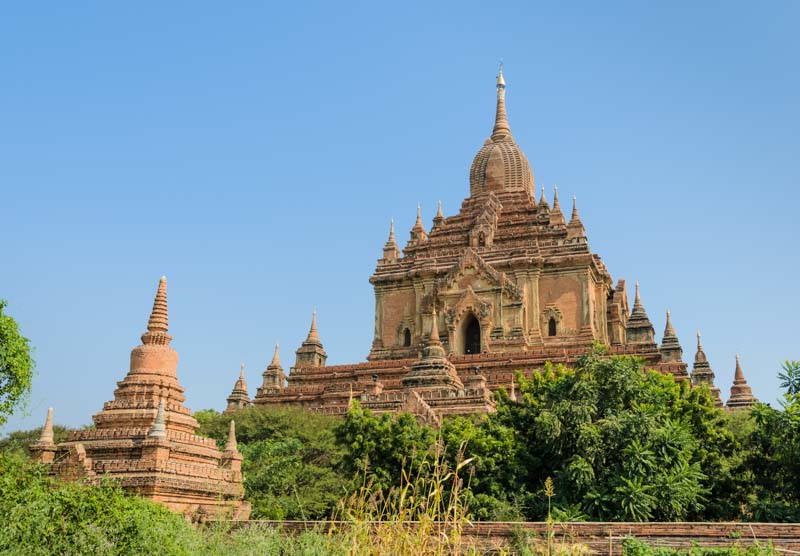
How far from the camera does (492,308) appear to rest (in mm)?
44875

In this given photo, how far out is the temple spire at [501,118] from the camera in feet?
184

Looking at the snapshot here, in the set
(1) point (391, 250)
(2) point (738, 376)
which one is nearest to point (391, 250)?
(1) point (391, 250)

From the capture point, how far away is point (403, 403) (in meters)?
30.9

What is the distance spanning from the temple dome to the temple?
30.9 m

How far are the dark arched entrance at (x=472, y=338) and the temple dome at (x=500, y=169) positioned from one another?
1041 centimetres

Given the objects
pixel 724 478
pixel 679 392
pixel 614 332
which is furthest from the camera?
pixel 614 332

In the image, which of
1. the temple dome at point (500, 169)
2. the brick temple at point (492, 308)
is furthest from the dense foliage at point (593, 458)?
the temple dome at point (500, 169)

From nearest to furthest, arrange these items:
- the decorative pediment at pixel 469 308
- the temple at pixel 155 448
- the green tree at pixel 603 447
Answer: the green tree at pixel 603 447, the temple at pixel 155 448, the decorative pediment at pixel 469 308

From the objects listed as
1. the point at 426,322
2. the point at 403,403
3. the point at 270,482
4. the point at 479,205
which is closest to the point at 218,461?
the point at 270,482

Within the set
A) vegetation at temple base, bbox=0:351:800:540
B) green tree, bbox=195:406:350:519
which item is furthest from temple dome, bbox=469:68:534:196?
vegetation at temple base, bbox=0:351:800:540

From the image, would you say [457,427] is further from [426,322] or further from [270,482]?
[426,322]

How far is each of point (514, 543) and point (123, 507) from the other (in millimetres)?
7186

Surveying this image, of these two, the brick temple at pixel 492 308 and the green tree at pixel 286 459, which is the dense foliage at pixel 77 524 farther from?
the brick temple at pixel 492 308

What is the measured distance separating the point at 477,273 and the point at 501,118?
15.3 meters
